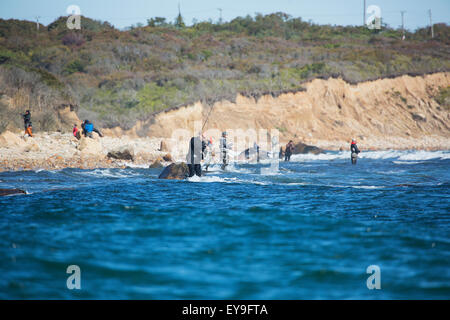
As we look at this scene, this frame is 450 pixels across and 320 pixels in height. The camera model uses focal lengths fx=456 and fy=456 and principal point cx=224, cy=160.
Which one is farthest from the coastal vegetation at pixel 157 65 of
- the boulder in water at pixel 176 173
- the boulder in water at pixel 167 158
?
the boulder in water at pixel 176 173

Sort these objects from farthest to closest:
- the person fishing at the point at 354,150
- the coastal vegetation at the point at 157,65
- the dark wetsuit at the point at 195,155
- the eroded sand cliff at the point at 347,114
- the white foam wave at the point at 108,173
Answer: the eroded sand cliff at the point at 347,114 → the coastal vegetation at the point at 157,65 → the person fishing at the point at 354,150 → the white foam wave at the point at 108,173 → the dark wetsuit at the point at 195,155

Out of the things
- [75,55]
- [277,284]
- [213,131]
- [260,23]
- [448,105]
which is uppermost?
[260,23]

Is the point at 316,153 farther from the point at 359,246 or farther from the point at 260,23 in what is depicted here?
the point at 260,23

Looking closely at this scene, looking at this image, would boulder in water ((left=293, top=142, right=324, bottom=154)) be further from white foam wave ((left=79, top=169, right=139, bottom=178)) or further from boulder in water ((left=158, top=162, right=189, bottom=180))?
boulder in water ((left=158, top=162, right=189, bottom=180))

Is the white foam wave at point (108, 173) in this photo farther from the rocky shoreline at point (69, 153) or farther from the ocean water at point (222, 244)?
the ocean water at point (222, 244)

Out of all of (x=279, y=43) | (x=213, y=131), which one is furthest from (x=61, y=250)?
(x=279, y=43)

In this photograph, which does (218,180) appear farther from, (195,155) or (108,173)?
(108,173)

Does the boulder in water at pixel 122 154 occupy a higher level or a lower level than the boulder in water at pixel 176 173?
higher

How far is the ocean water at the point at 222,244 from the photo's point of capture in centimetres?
536

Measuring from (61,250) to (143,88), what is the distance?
3659 centimetres

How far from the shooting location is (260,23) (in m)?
77.1

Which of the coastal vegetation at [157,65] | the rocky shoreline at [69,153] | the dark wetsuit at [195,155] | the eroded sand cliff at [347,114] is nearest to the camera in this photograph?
the dark wetsuit at [195,155]

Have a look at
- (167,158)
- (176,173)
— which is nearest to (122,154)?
(167,158)

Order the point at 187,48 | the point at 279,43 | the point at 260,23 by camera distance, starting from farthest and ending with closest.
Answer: the point at 260,23
the point at 279,43
the point at 187,48
